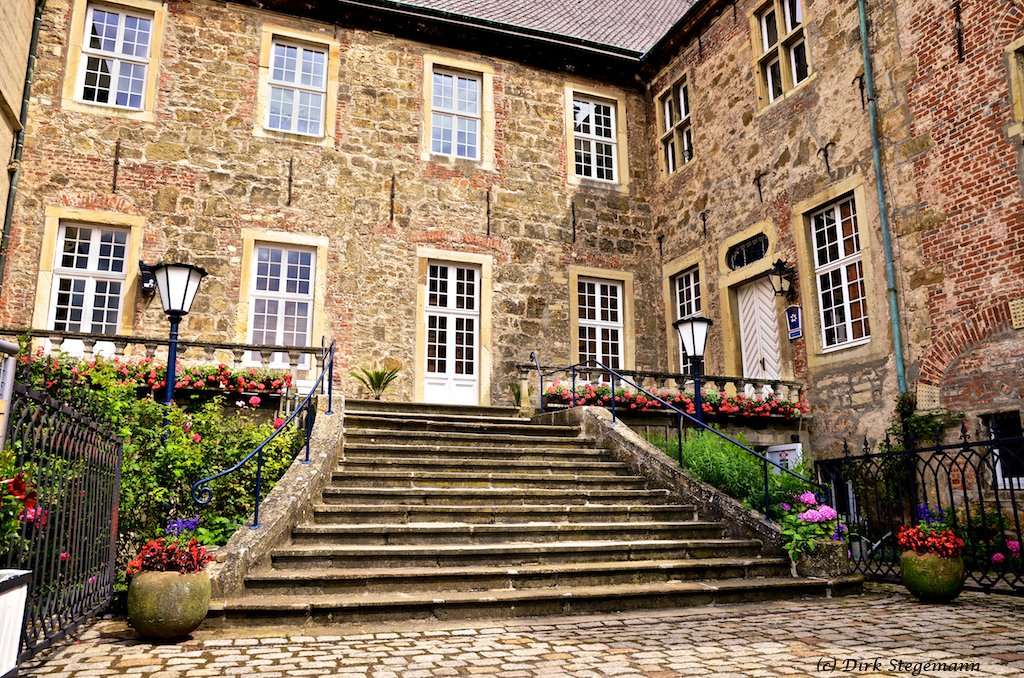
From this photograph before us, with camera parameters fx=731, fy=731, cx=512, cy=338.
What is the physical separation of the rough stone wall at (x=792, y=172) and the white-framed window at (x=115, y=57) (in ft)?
31.1

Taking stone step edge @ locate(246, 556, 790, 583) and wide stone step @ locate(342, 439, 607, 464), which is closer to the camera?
stone step edge @ locate(246, 556, 790, 583)

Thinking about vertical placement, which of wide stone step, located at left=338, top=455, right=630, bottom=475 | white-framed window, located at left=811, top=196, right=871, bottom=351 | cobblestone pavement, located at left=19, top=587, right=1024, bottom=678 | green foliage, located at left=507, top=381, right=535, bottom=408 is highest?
white-framed window, located at left=811, top=196, right=871, bottom=351

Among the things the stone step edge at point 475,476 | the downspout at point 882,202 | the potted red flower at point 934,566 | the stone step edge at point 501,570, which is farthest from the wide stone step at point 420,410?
the potted red flower at point 934,566

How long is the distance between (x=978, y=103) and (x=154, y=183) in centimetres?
1169

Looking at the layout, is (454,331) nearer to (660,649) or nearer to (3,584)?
(660,649)

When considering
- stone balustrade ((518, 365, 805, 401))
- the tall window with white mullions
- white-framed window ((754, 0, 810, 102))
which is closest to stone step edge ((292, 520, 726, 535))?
stone balustrade ((518, 365, 805, 401))

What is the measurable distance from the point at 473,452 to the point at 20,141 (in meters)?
8.58

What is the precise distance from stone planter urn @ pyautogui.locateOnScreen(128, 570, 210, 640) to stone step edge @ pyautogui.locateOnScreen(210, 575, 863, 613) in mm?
312

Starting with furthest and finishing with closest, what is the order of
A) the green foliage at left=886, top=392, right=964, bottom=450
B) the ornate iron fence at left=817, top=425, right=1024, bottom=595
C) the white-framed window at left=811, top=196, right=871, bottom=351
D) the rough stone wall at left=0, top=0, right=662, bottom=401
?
the rough stone wall at left=0, top=0, right=662, bottom=401, the white-framed window at left=811, top=196, right=871, bottom=351, the green foliage at left=886, top=392, right=964, bottom=450, the ornate iron fence at left=817, top=425, right=1024, bottom=595

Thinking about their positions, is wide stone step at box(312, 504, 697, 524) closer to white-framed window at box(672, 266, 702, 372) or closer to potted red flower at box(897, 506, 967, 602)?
potted red flower at box(897, 506, 967, 602)

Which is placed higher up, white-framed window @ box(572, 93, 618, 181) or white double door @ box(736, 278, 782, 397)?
white-framed window @ box(572, 93, 618, 181)

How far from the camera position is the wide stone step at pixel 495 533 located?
243 inches

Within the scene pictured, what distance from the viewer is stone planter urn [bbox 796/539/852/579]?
258 inches

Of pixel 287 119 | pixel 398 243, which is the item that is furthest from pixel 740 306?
pixel 287 119
